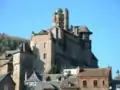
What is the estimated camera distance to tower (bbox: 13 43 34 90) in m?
102

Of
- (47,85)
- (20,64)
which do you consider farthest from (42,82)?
(20,64)

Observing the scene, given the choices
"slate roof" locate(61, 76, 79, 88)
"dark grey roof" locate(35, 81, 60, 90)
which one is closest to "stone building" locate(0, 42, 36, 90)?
"dark grey roof" locate(35, 81, 60, 90)

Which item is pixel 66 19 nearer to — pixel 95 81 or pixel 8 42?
pixel 8 42

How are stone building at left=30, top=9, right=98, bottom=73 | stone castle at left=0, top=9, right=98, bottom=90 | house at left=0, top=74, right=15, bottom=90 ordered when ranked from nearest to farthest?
house at left=0, top=74, right=15, bottom=90, stone castle at left=0, top=9, right=98, bottom=90, stone building at left=30, top=9, right=98, bottom=73

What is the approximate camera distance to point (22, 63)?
104 metres

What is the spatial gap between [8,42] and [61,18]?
1785 centimetres

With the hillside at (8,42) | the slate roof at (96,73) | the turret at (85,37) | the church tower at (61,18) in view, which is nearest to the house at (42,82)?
the slate roof at (96,73)

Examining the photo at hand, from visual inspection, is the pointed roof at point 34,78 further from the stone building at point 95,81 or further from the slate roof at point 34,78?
the stone building at point 95,81

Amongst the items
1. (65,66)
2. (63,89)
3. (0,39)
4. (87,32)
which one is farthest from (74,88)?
(0,39)

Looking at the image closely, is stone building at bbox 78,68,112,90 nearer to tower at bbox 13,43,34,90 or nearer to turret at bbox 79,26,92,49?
tower at bbox 13,43,34,90

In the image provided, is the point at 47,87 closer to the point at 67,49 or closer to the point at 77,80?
the point at 77,80

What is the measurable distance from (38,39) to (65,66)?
8.60 metres

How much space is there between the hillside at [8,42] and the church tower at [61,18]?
13.8 metres

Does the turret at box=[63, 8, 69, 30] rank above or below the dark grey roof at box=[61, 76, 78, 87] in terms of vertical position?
above
